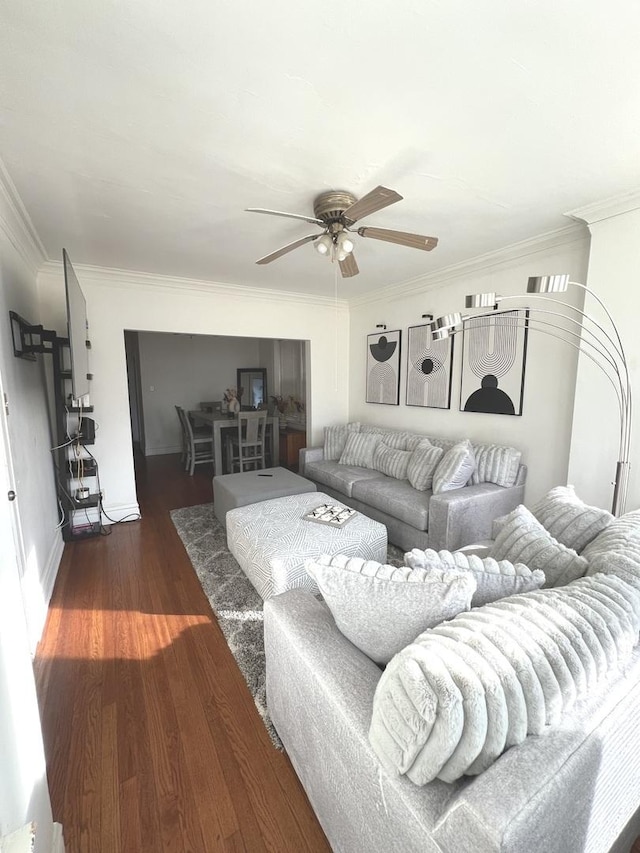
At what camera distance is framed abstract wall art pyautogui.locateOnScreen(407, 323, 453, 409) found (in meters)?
3.65

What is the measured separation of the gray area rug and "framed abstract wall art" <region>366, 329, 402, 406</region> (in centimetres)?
191

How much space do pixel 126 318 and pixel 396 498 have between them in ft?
10.2

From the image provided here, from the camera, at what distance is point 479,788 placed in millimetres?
644

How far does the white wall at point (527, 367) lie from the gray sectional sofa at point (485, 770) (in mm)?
1761

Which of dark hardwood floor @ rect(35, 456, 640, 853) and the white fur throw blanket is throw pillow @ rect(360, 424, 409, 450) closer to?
dark hardwood floor @ rect(35, 456, 640, 853)

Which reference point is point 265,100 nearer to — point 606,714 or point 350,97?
point 350,97

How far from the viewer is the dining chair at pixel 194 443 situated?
5484 mm

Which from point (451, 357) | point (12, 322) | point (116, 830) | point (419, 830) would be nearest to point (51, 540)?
point (12, 322)

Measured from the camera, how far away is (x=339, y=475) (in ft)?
12.3

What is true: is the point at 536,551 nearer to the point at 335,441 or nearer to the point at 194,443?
the point at 335,441

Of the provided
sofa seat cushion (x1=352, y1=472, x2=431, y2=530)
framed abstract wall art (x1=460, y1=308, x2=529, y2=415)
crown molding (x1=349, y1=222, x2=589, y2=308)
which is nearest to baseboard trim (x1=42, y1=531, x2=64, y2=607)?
sofa seat cushion (x1=352, y1=472, x2=431, y2=530)

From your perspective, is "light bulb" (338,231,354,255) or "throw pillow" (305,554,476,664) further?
"light bulb" (338,231,354,255)

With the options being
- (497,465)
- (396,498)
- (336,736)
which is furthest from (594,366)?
(336,736)

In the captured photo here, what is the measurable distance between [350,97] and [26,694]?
7.28 feet
